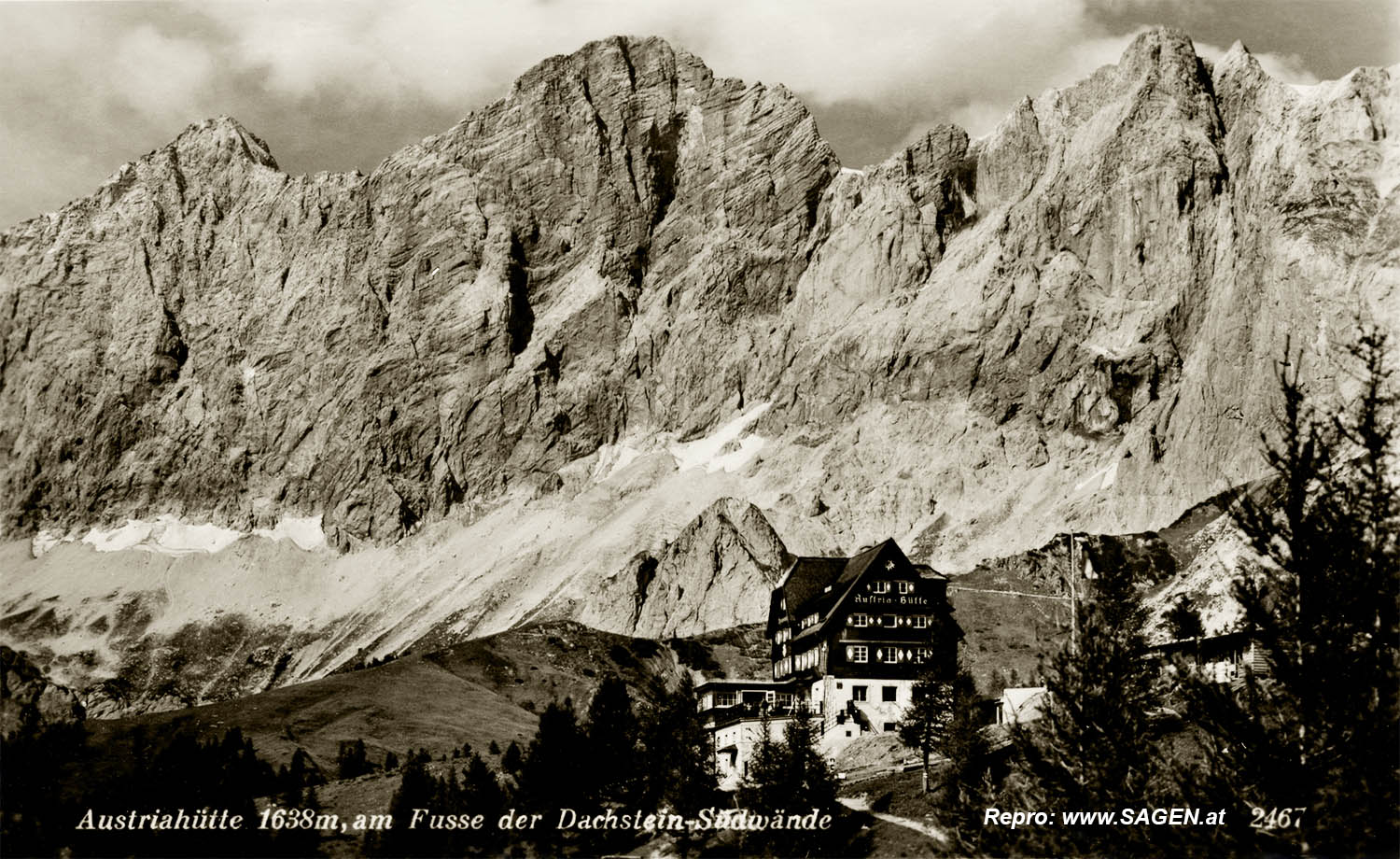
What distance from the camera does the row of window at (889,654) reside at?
94500mm

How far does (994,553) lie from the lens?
191625 millimetres

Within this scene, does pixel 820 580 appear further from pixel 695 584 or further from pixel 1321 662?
pixel 695 584

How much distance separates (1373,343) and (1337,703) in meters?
8.04

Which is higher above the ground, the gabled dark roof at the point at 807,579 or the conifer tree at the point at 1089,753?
→ the gabled dark roof at the point at 807,579

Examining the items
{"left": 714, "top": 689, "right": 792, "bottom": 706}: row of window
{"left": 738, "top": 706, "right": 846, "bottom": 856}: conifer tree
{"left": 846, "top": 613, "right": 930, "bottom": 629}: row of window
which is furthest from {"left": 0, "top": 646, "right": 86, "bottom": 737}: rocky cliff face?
{"left": 738, "top": 706, "right": 846, "bottom": 856}: conifer tree

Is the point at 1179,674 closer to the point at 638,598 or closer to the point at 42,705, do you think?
the point at 42,705

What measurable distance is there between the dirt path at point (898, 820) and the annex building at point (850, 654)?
60.6ft

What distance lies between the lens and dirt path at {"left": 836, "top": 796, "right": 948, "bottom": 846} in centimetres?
5593

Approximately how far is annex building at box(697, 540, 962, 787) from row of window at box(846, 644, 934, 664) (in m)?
0.06

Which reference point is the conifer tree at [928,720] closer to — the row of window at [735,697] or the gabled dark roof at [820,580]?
the row of window at [735,697]

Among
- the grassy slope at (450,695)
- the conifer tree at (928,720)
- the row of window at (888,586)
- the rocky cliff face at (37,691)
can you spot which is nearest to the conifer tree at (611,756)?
the conifer tree at (928,720)

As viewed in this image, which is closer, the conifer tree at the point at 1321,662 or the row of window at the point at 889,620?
the conifer tree at the point at 1321,662

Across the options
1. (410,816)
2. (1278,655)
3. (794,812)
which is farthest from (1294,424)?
(410,816)

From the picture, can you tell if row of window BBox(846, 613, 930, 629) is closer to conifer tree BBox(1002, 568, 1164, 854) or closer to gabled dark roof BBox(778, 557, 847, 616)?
gabled dark roof BBox(778, 557, 847, 616)
